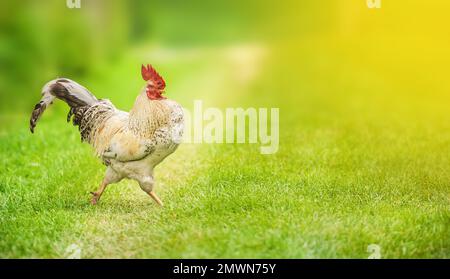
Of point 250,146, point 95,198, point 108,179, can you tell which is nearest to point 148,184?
point 108,179

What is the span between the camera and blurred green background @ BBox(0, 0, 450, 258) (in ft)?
10.7

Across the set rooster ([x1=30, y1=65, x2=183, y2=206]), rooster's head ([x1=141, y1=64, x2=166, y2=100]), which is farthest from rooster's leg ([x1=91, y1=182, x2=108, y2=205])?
rooster's head ([x1=141, y1=64, x2=166, y2=100])

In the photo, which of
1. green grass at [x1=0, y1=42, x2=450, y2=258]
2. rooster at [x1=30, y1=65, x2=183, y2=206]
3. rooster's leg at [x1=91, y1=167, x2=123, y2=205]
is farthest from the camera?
rooster's leg at [x1=91, y1=167, x2=123, y2=205]

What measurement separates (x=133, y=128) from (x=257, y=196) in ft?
2.47

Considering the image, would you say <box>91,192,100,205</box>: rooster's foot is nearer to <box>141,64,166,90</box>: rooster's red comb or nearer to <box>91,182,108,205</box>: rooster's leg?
<box>91,182,108,205</box>: rooster's leg

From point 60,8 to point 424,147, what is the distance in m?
4.51

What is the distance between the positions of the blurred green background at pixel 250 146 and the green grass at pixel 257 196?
0.01 metres

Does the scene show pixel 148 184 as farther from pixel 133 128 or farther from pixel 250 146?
pixel 250 146

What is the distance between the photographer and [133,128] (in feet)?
11.4

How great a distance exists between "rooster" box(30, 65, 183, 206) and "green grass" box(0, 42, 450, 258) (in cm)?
22
